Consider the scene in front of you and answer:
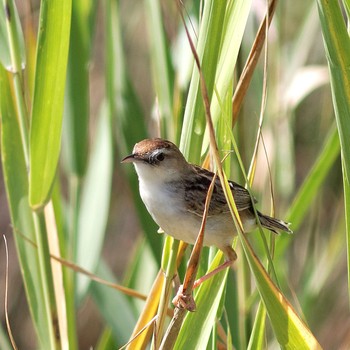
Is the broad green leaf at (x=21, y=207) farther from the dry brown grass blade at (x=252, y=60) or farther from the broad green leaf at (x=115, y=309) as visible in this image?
the dry brown grass blade at (x=252, y=60)

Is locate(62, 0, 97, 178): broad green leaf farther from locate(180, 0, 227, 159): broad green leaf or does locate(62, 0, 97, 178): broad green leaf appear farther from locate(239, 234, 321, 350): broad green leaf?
locate(239, 234, 321, 350): broad green leaf

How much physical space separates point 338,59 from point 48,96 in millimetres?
736

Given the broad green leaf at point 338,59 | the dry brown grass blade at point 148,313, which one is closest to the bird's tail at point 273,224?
the dry brown grass blade at point 148,313

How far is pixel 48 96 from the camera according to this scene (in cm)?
181

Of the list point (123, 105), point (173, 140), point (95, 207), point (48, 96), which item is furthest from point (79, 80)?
point (48, 96)

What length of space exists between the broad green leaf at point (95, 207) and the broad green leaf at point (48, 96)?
2.18ft

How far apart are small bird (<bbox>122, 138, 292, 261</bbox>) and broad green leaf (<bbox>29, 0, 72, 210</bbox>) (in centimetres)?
33

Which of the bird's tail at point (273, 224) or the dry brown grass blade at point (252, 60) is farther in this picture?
the bird's tail at point (273, 224)

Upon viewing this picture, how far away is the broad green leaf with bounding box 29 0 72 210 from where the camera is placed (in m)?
1.74

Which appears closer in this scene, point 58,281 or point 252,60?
point 252,60

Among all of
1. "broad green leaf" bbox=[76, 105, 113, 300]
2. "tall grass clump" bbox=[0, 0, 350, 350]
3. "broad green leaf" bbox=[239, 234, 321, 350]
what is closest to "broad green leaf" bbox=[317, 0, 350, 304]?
"tall grass clump" bbox=[0, 0, 350, 350]

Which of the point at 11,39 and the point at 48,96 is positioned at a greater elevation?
the point at 11,39

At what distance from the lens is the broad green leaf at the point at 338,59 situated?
1.47 metres

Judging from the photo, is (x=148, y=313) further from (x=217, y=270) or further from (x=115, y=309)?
(x=115, y=309)
